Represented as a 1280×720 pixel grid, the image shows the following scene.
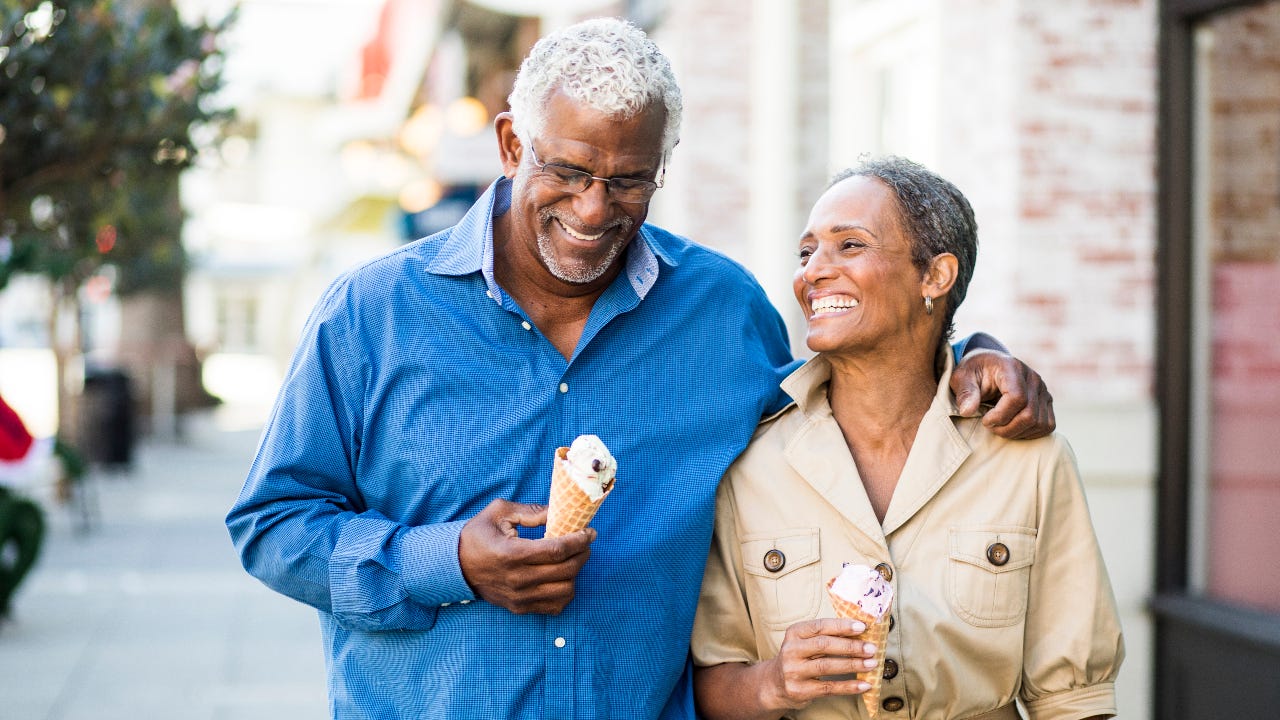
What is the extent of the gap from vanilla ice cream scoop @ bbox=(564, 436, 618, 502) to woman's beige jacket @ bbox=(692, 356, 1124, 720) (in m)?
0.54

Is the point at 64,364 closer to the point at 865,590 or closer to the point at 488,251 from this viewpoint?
the point at 488,251

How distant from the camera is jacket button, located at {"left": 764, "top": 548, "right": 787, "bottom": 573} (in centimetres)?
274

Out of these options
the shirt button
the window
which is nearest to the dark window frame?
the window

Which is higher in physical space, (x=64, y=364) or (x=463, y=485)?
(x=463, y=485)

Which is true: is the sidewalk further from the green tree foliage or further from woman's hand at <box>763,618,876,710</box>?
woman's hand at <box>763,618,876,710</box>

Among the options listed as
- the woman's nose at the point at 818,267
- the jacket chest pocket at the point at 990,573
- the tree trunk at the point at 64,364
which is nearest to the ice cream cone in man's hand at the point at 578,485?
the woman's nose at the point at 818,267

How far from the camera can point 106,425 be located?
16.0 m

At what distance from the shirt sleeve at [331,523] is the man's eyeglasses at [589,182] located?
1.60 ft

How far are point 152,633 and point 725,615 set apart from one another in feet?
20.5

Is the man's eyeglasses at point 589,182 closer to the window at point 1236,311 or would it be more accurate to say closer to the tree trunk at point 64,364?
the window at point 1236,311

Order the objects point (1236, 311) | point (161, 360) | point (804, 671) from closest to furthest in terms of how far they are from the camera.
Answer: point (804, 671) → point (1236, 311) → point (161, 360)

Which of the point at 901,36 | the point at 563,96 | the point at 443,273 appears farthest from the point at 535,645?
the point at 901,36

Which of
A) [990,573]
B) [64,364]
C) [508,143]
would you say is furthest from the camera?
[64,364]

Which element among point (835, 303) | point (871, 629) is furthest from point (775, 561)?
point (835, 303)
